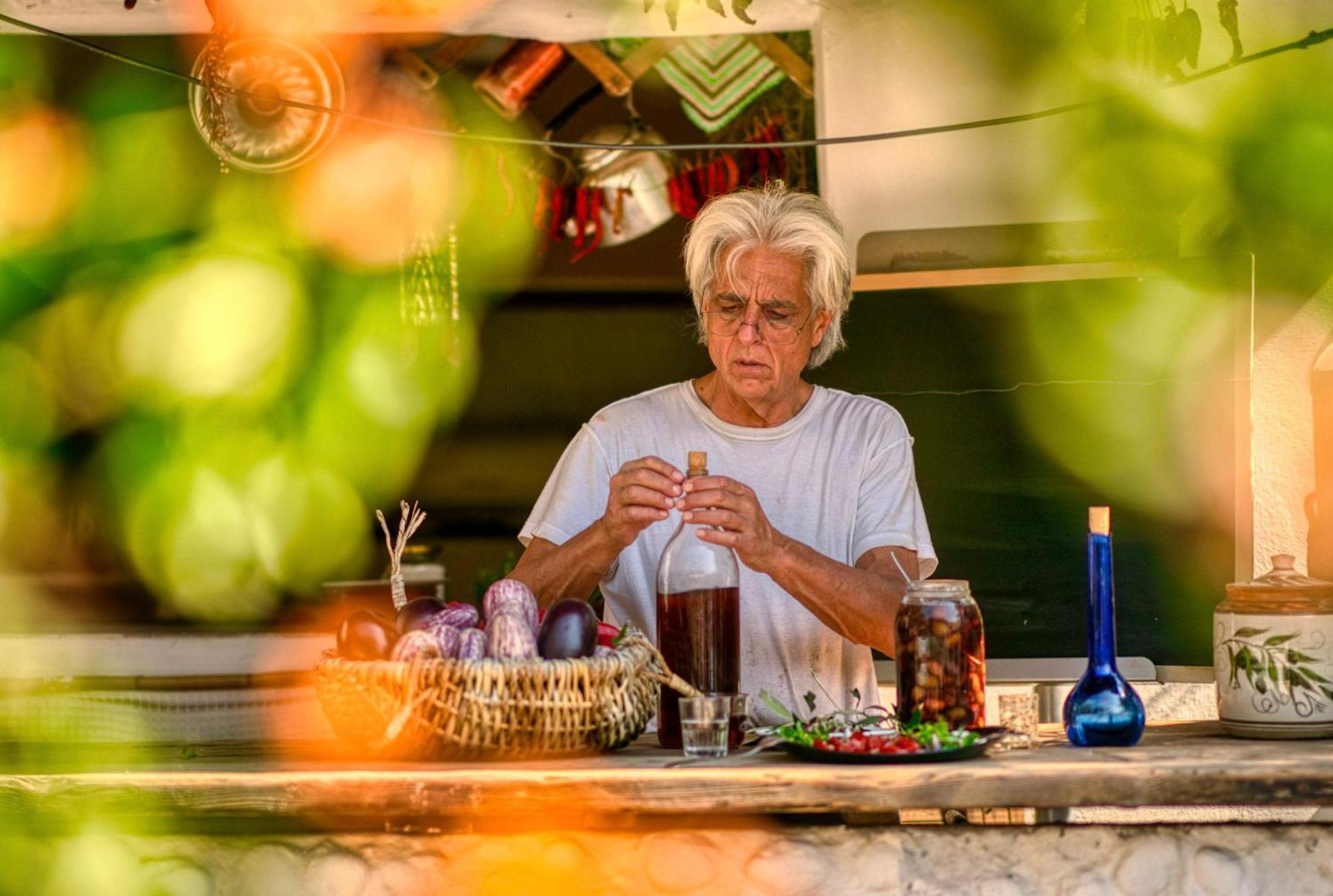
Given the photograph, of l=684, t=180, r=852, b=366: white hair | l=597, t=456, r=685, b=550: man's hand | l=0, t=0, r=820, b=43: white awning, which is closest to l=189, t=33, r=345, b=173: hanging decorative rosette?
l=0, t=0, r=820, b=43: white awning

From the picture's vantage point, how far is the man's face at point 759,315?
2.59 metres

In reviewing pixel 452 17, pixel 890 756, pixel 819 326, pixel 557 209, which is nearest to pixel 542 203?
pixel 557 209

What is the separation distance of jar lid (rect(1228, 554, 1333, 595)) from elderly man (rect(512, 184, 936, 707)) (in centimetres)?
55

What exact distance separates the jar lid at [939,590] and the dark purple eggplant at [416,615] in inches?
25.2

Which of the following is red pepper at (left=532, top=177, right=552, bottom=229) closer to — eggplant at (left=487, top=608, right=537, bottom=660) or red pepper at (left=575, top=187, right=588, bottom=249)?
red pepper at (left=575, top=187, right=588, bottom=249)

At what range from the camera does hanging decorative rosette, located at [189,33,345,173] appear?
3.88 m

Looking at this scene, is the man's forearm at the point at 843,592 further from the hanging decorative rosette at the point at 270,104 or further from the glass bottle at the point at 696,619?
the hanging decorative rosette at the point at 270,104

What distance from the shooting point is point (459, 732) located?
73.2 inches

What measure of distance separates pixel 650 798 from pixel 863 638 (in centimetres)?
75

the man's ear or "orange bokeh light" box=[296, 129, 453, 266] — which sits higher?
"orange bokeh light" box=[296, 129, 453, 266]

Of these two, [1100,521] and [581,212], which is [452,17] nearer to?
[581,212]

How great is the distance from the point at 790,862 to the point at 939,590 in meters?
0.42

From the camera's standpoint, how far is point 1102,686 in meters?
2.00

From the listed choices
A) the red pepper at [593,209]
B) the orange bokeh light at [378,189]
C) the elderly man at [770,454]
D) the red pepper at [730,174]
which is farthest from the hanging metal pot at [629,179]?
the elderly man at [770,454]
